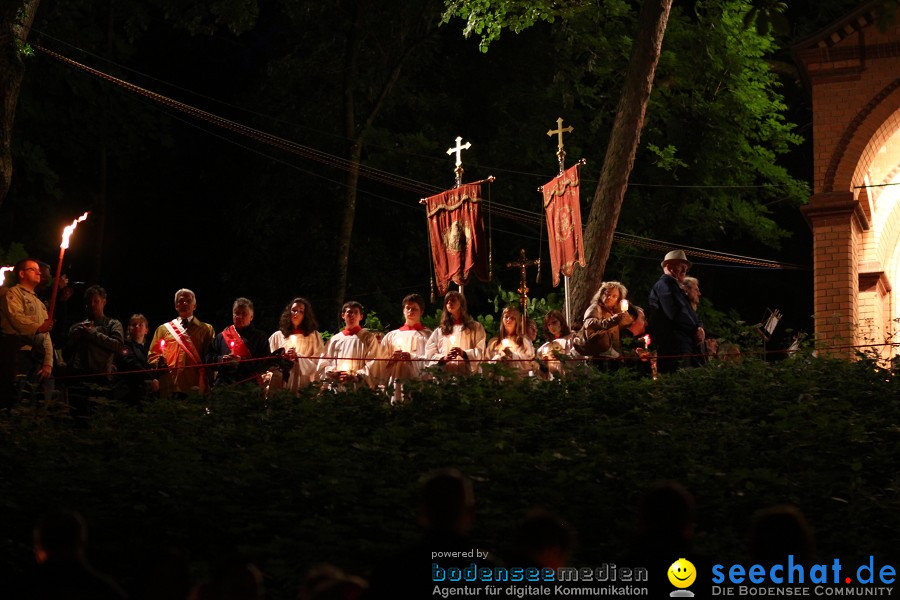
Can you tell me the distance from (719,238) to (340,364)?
21144 mm

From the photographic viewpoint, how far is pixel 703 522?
10.3 meters

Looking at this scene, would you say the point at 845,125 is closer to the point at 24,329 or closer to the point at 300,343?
the point at 300,343

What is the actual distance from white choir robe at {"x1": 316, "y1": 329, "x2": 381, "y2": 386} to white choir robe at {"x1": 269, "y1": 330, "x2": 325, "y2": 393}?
92mm

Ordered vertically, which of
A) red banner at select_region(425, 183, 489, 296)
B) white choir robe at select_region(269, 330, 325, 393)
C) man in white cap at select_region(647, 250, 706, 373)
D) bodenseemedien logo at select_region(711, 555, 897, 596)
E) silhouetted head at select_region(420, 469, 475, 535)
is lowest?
bodenseemedien logo at select_region(711, 555, 897, 596)

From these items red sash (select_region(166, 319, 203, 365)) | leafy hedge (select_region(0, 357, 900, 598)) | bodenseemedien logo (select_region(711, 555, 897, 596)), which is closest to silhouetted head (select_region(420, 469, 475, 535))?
bodenseemedien logo (select_region(711, 555, 897, 596))

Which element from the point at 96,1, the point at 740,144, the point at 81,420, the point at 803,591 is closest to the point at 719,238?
the point at 740,144

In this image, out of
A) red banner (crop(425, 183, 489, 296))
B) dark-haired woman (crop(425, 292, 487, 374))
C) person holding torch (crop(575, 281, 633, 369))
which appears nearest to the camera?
person holding torch (crop(575, 281, 633, 369))

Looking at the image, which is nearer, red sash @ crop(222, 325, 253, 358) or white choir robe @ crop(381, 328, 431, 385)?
red sash @ crop(222, 325, 253, 358)

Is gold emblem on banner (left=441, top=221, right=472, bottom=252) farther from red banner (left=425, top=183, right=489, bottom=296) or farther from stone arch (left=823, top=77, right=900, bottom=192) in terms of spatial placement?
stone arch (left=823, top=77, right=900, bottom=192)

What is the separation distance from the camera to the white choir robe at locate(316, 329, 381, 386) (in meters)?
15.8

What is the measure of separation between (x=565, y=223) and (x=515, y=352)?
3098mm

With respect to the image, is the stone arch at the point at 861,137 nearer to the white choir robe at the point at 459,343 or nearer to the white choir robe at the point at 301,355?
the white choir robe at the point at 459,343

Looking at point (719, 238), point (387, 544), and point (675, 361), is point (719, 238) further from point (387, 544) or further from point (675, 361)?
point (387, 544)

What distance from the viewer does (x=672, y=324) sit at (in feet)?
49.1
